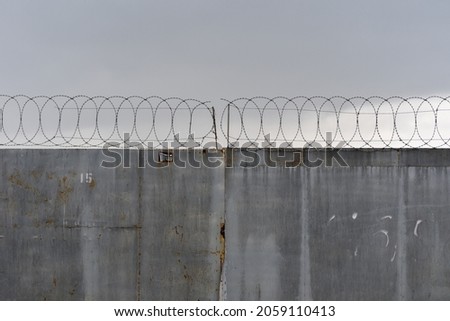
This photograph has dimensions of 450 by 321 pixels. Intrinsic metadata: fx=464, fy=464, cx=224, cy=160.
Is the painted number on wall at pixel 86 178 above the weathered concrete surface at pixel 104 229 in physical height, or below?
above

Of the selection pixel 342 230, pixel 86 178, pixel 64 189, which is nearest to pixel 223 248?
pixel 342 230

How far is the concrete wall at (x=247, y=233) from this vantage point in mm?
5191

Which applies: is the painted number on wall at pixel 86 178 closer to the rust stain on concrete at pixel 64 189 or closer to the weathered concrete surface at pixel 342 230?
the rust stain on concrete at pixel 64 189

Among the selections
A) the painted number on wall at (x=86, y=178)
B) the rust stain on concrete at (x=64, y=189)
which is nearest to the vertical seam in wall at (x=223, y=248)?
the painted number on wall at (x=86, y=178)

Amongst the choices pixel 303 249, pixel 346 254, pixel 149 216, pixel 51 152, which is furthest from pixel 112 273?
pixel 346 254

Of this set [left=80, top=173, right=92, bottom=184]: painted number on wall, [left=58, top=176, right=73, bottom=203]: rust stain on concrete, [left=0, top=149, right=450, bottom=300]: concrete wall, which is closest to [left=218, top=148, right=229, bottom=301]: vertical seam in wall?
[left=0, top=149, right=450, bottom=300]: concrete wall

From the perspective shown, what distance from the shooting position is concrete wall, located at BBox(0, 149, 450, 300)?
204 inches

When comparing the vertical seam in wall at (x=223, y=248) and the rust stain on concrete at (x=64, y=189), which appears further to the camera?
the rust stain on concrete at (x=64, y=189)

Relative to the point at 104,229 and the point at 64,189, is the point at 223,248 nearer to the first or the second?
the point at 104,229

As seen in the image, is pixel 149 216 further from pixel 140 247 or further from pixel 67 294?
pixel 67 294

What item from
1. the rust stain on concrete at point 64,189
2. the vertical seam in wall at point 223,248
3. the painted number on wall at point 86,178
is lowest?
the vertical seam in wall at point 223,248

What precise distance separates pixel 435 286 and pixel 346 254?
1073 mm

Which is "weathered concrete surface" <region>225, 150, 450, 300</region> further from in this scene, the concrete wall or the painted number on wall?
the painted number on wall

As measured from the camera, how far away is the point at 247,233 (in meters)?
5.19
